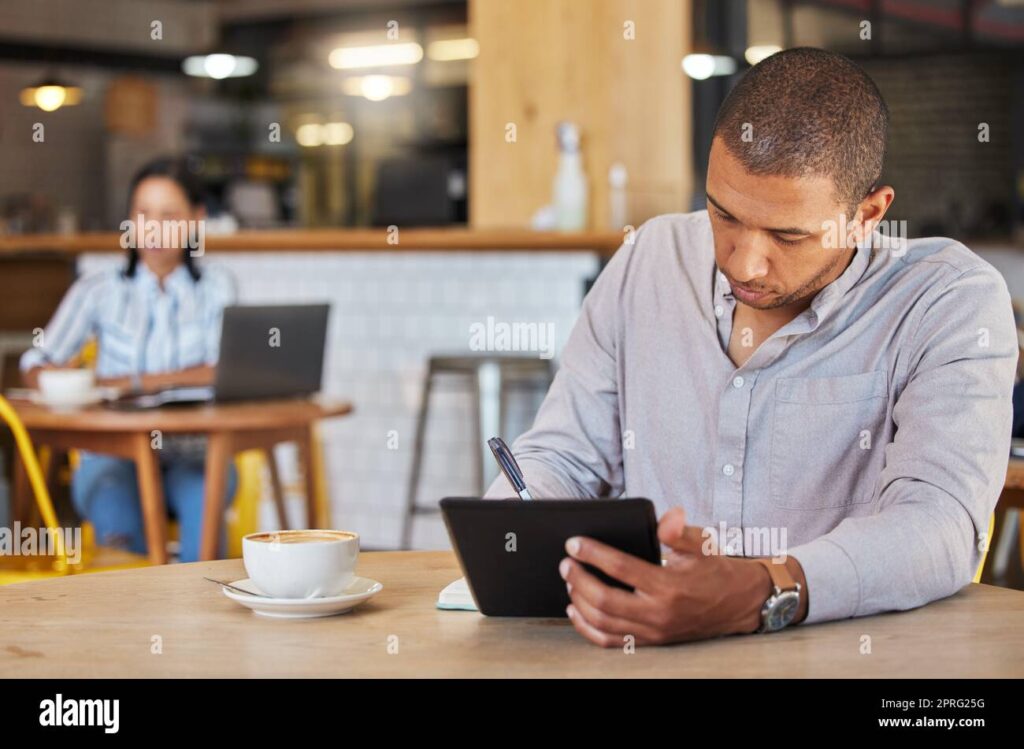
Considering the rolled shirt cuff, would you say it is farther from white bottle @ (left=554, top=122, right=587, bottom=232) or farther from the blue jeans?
white bottle @ (left=554, top=122, right=587, bottom=232)

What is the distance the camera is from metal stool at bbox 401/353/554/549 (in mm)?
4824

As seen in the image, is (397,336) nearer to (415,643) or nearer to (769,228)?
(769,228)

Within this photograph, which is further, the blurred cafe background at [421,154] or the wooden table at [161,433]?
the blurred cafe background at [421,154]

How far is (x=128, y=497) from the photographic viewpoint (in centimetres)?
370

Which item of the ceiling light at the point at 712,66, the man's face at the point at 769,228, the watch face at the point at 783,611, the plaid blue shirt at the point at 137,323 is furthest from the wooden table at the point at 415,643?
the ceiling light at the point at 712,66

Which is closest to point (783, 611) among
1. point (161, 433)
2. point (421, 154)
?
point (161, 433)

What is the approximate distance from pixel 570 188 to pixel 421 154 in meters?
5.32

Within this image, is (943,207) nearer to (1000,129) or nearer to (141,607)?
(1000,129)

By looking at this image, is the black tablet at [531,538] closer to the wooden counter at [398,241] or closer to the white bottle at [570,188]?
the wooden counter at [398,241]

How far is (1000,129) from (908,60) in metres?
0.69

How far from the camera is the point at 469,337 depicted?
527 cm

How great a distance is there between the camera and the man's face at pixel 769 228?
155 cm

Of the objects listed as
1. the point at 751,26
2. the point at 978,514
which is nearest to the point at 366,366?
the point at 751,26

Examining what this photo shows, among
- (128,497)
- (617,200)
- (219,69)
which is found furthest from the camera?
(219,69)
